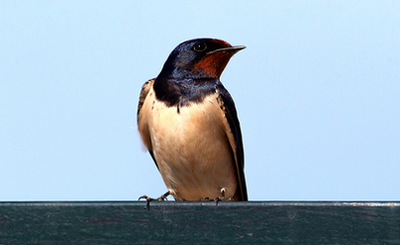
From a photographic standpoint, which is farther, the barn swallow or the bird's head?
the bird's head

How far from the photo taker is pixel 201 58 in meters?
2.83

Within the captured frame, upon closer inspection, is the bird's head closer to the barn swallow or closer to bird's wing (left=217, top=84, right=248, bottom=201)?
the barn swallow

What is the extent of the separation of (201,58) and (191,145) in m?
0.50

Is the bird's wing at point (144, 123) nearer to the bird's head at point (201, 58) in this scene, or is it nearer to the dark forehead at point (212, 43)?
the bird's head at point (201, 58)

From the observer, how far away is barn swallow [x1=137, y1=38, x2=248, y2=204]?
2.53 metres

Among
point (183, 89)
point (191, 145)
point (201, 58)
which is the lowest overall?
point (191, 145)

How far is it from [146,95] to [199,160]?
414mm

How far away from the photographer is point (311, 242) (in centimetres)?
144

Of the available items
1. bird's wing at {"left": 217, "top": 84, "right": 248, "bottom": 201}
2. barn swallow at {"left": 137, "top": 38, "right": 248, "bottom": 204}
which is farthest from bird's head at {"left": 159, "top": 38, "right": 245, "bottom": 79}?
bird's wing at {"left": 217, "top": 84, "right": 248, "bottom": 201}

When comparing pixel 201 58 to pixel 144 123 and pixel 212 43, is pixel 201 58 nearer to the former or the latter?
pixel 212 43

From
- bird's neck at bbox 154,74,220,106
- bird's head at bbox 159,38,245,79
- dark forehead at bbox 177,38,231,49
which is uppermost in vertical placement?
dark forehead at bbox 177,38,231,49

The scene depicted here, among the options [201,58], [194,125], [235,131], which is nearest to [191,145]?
[194,125]

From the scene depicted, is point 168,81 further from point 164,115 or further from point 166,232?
point 166,232

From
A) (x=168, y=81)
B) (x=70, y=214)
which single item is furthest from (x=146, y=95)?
(x=70, y=214)
